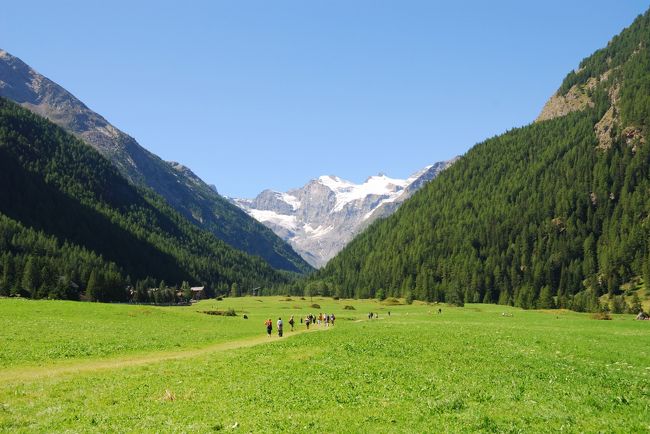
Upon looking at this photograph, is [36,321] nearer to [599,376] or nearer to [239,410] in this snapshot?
[239,410]

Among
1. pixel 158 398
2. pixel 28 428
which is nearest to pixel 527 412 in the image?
pixel 158 398

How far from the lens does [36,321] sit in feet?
214

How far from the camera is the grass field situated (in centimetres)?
1944

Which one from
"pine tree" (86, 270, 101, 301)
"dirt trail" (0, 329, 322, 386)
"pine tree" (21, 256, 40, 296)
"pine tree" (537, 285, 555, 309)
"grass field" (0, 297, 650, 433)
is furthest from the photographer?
"pine tree" (537, 285, 555, 309)

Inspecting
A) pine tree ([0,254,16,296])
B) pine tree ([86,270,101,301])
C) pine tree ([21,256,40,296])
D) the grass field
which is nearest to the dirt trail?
the grass field

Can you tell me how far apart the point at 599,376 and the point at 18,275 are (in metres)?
158

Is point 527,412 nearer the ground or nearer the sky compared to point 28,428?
nearer the sky

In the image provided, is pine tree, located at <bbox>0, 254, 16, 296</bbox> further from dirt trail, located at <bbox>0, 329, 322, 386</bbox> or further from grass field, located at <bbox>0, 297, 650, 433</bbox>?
dirt trail, located at <bbox>0, 329, 322, 386</bbox>

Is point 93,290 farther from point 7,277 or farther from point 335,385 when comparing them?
point 335,385

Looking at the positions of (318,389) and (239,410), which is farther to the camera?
(318,389)

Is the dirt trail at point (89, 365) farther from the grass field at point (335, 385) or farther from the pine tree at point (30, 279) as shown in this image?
the pine tree at point (30, 279)

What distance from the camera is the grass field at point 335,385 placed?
19438 millimetres

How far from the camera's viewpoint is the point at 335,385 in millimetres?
26391

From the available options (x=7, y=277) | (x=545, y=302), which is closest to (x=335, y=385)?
(x=545, y=302)
